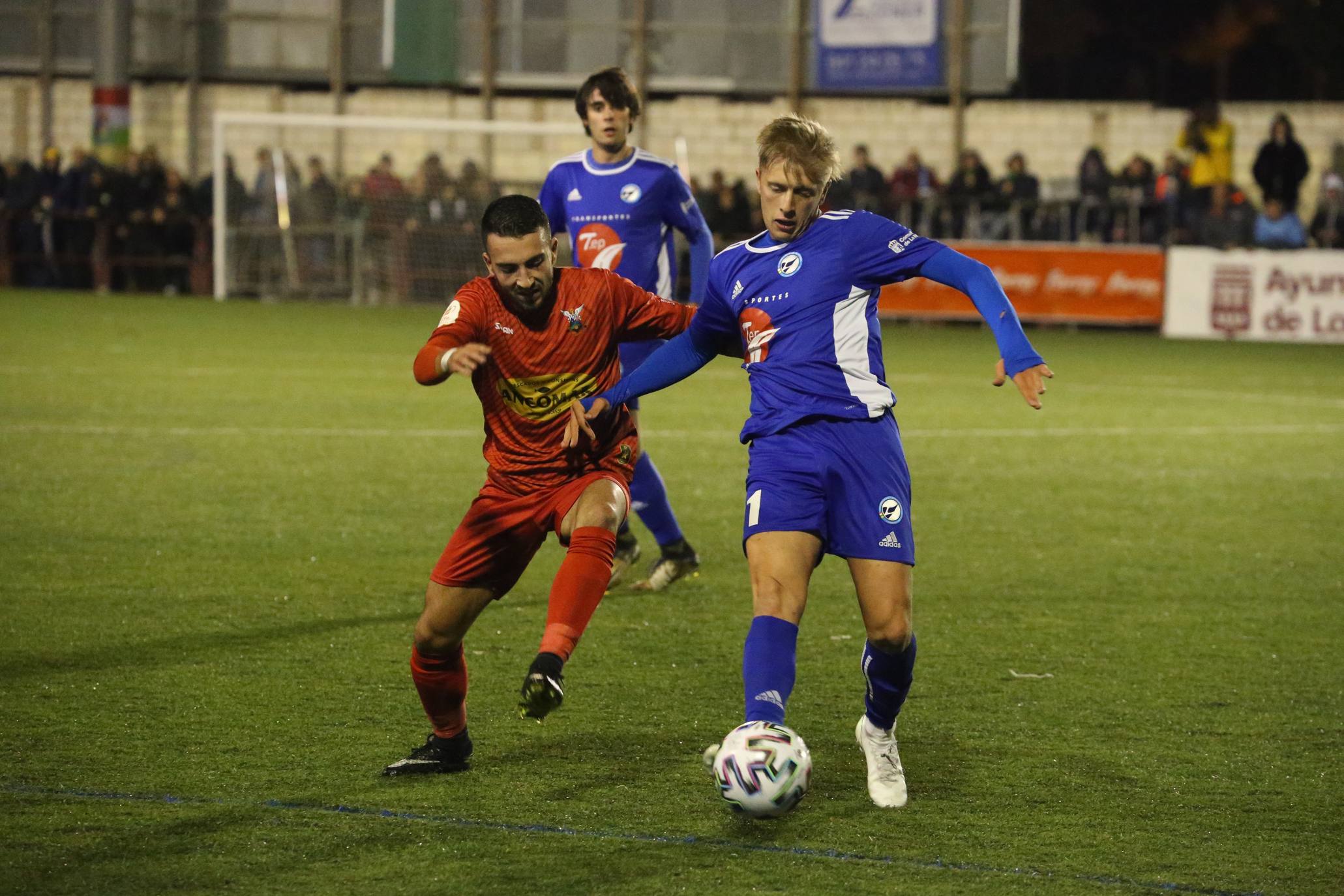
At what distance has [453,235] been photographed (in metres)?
25.1

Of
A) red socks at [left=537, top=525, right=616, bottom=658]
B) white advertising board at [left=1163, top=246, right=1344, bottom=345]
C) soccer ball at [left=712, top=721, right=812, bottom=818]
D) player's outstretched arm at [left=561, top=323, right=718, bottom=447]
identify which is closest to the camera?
soccer ball at [left=712, top=721, right=812, bottom=818]

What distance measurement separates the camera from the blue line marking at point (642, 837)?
4.18 metres

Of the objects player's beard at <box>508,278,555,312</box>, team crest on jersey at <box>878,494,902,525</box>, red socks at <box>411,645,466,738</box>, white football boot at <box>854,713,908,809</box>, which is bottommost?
white football boot at <box>854,713,908,809</box>

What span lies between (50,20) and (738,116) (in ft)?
42.7

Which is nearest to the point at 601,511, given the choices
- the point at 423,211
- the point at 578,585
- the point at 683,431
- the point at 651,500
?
the point at 578,585

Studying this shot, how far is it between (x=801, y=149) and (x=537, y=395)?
1.14 m

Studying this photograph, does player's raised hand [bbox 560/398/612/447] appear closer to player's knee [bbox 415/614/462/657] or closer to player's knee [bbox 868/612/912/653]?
player's knee [bbox 415/614/462/657]

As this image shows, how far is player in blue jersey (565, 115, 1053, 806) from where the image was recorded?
4566 mm

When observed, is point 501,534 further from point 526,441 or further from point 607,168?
point 607,168

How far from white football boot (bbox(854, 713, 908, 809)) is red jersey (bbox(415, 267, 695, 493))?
3.51ft

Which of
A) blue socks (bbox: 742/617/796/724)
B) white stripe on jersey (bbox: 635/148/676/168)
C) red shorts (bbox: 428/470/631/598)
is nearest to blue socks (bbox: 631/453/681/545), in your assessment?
white stripe on jersey (bbox: 635/148/676/168)

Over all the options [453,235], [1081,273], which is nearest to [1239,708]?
[1081,273]

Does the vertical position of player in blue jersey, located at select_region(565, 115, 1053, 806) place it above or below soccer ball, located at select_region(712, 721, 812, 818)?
above

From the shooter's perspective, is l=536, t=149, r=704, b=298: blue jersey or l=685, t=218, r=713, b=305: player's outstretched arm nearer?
l=685, t=218, r=713, b=305: player's outstretched arm
